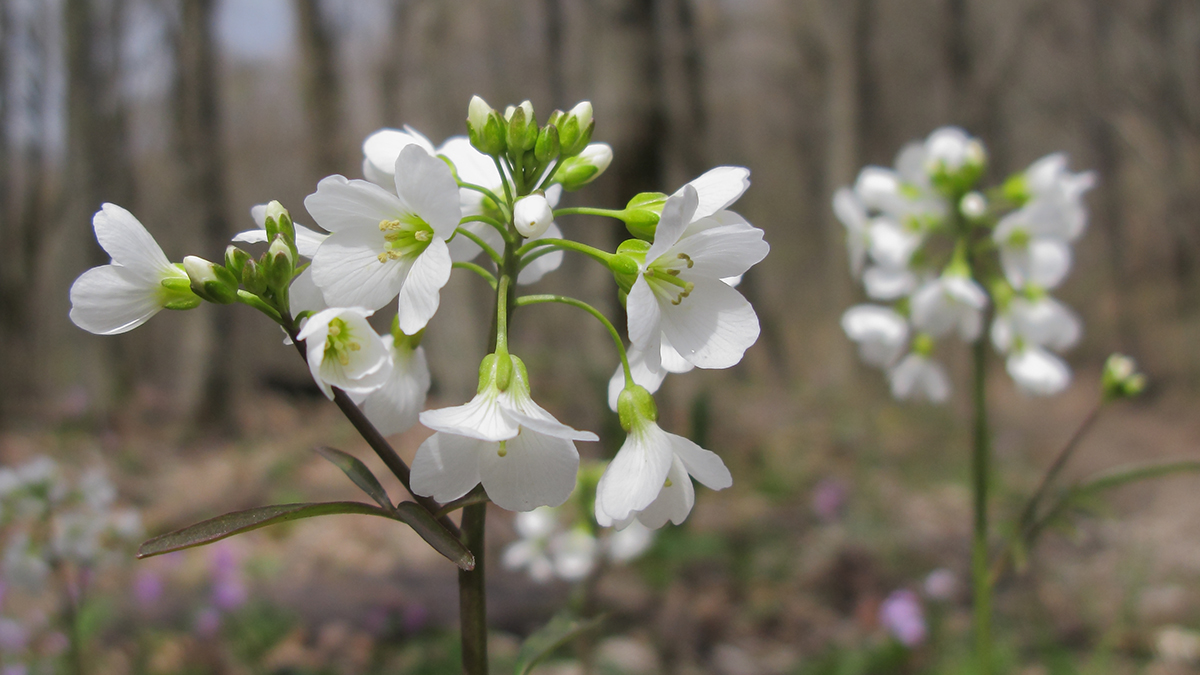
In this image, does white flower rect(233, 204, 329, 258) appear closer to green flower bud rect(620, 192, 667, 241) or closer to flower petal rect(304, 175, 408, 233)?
flower petal rect(304, 175, 408, 233)

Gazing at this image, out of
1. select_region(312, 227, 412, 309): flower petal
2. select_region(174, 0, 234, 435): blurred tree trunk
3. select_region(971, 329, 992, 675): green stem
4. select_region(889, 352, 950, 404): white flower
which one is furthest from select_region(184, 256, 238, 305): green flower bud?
select_region(174, 0, 234, 435): blurred tree trunk

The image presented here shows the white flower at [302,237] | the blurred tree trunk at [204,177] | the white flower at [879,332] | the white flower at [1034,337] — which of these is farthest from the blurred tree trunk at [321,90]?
the white flower at [302,237]

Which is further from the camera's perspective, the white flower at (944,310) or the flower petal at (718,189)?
the white flower at (944,310)

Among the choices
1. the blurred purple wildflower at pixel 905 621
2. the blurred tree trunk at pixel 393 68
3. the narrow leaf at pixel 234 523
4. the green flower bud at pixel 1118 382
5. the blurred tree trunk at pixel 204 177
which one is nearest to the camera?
the narrow leaf at pixel 234 523

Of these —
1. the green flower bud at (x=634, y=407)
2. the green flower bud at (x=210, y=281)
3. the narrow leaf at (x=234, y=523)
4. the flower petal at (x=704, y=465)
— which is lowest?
the narrow leaf at (x=234, y=523)

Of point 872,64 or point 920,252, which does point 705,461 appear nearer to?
point 920,252

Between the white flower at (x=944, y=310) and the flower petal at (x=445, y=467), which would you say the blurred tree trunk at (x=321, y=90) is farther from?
the flower petal at (x=445, y=467)

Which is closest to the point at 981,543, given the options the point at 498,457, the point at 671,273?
the point at 671,273

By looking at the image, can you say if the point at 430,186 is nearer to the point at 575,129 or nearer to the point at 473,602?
the point at 575,129
